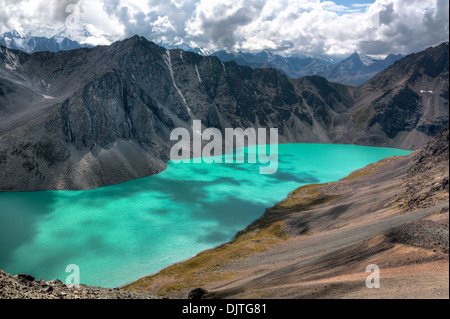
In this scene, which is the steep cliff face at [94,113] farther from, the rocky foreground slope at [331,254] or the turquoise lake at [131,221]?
the rocky foreground slope at [331,254]

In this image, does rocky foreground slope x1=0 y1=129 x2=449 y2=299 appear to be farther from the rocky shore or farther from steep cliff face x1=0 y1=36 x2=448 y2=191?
steep cliff face x1=0 y1=36 x2=448 y2=191

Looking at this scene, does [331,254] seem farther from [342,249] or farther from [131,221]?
[131,221]

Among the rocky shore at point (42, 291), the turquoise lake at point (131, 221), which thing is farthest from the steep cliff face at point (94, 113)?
the rocky shore at point (42, 291)

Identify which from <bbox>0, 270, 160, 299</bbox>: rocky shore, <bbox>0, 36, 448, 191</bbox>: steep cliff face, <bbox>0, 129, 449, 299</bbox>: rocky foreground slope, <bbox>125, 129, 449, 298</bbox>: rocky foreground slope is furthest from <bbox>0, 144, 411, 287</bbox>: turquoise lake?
<bbox>0, 270, 160, 299</bbox>: rocky shore
